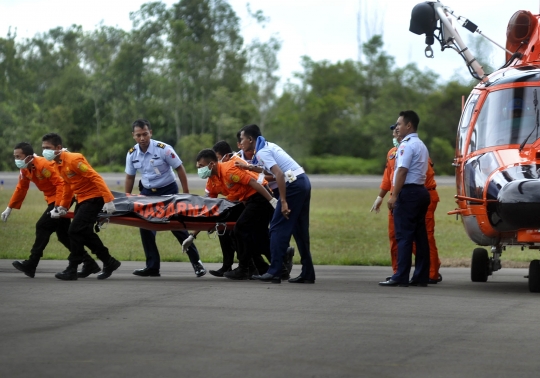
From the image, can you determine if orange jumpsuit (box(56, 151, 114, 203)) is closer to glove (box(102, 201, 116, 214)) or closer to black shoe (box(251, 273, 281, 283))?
glove (box(102, 201, 116, 214))

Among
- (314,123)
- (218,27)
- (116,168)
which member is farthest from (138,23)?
(314,123)

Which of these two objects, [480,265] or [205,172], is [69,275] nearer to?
[205,172]

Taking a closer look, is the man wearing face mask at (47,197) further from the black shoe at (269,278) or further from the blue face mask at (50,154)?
the black shoe at (269,278)

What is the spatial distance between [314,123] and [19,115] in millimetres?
37982

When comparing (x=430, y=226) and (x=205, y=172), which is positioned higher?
(x=205, y=172)

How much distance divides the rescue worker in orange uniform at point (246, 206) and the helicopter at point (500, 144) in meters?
2.38

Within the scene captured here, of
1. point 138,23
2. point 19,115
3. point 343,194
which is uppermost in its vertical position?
point 138,23

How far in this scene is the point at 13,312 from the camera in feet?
27.4

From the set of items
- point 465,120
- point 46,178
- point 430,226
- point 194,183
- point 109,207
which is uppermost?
point 465,120

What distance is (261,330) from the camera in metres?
7.54

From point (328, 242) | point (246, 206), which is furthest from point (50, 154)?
point (328, 242)

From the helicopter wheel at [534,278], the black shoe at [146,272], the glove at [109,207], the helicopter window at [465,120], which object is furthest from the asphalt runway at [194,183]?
the helicopter wheel at [534,278]

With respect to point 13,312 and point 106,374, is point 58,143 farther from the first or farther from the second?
point 106,374

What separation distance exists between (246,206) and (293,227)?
79cm
